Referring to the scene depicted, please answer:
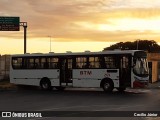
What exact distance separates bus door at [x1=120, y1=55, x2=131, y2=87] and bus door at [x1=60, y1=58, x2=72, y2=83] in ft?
14.2

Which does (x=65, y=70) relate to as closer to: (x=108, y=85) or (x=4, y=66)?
(x=108, y=85)

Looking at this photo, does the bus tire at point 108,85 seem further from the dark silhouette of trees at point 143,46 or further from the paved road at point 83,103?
the dark silhouette of trees at point 143,46

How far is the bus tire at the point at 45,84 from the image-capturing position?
3369 centimetres

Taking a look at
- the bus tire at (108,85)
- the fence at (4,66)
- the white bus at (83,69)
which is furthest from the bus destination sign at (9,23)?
the bus tire at (108,85)

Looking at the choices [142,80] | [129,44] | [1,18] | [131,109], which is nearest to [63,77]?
[142,80]

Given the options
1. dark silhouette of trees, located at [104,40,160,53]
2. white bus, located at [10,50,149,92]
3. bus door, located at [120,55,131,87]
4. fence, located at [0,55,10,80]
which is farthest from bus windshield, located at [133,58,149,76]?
dark silhouette of trees, located at [104,40,160,53]

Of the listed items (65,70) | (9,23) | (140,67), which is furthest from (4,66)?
(140,67)

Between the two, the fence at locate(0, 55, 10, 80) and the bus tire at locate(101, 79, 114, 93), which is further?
the fence at locate(0, 55, 10, 80)

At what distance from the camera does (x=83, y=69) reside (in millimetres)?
31734

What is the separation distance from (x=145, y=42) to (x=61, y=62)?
12454 cm

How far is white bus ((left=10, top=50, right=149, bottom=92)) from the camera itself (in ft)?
97.5

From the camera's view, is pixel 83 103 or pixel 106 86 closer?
pixel 83 103

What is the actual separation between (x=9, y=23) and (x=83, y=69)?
19.5 meters

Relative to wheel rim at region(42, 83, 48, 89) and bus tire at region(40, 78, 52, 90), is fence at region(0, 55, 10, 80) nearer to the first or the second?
bus tire at region(40, 78, 52, 90)
